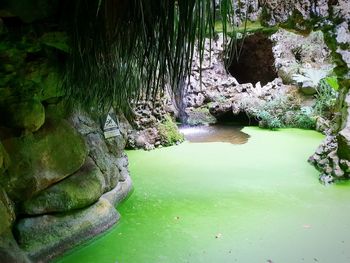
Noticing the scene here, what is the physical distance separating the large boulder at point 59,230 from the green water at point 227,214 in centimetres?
8

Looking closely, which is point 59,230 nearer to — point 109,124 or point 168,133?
point 109,124

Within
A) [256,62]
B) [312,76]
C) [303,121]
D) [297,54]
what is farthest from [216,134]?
[256,62]

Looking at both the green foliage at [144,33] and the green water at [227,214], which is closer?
the green foliage at [144,33]

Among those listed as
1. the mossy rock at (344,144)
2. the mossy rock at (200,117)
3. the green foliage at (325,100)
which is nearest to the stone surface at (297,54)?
the green foliage at (325,100)

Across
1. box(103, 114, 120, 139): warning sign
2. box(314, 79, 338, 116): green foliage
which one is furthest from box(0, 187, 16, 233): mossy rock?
box(314, 79, 338, 116): green foliage

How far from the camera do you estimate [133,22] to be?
1.49 m

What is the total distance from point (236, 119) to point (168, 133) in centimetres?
254

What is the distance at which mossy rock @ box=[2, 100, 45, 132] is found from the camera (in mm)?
2113

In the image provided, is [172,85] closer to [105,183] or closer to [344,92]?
[105,183]

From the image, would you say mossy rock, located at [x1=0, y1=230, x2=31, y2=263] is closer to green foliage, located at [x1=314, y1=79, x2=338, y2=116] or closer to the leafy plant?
green foliage, located at [x1=314, y1=79, x2=338, y2=116]

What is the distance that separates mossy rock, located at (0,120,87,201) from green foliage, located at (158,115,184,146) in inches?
108

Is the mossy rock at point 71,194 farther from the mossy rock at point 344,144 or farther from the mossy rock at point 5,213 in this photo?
the mossy rock at point 344,144

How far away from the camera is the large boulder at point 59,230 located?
2.20 metres

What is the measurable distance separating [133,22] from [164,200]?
2.05 metres
